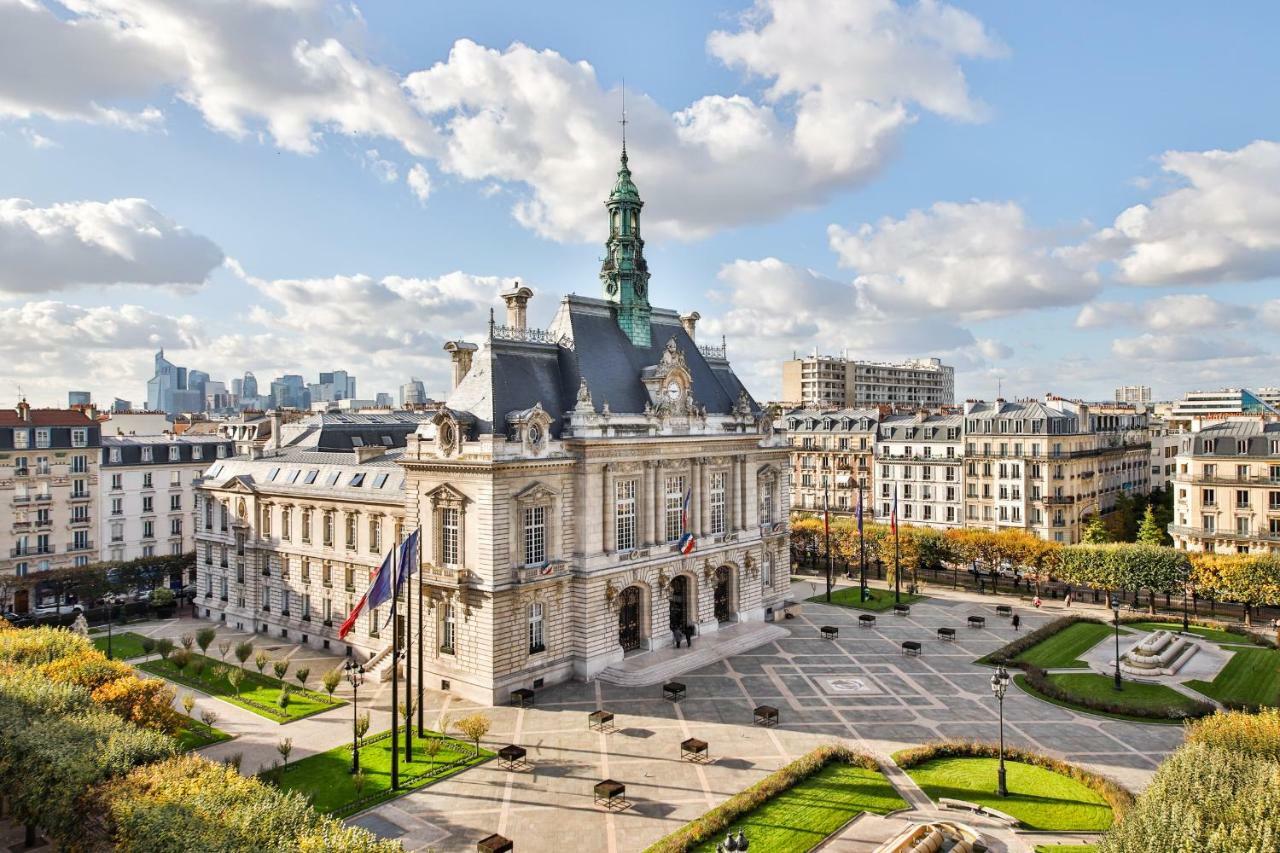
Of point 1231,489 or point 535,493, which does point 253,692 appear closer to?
point 535,493

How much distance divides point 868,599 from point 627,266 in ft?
125

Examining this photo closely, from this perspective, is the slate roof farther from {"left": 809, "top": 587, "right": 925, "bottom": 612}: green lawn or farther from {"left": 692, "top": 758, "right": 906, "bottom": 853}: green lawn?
{"left": 692, "top": 758, "right": 906, "bottom": 853}: green lawn

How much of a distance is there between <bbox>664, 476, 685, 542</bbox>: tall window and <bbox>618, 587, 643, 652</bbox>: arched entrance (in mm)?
4866

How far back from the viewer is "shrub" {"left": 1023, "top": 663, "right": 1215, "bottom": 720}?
4628 centimetres

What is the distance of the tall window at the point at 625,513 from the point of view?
56500mm

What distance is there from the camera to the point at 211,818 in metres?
23.9

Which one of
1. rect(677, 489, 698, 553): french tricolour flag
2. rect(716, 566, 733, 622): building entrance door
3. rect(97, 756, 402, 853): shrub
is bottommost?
rect(716, 566, 733, 622): building entrance door

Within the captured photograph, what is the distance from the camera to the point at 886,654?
2331 inches

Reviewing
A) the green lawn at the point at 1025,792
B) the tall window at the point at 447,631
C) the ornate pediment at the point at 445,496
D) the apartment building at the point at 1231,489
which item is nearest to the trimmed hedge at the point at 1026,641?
the green lawn at the point at 1025,792

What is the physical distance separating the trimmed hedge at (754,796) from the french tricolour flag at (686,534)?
70.2ft

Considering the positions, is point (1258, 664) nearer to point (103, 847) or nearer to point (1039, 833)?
point (1039, 833)

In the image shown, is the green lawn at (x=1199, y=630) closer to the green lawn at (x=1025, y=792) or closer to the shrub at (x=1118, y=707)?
the shrub at (x=1118, y=707)

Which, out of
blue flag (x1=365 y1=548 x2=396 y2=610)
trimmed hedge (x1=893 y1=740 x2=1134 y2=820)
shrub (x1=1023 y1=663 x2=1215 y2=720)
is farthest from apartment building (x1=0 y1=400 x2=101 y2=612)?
shrub (x1=1023 y1=663 x2=1215 y2=720)

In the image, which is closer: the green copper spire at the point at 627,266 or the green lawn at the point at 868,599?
the green copper spire at the point at 627,266
